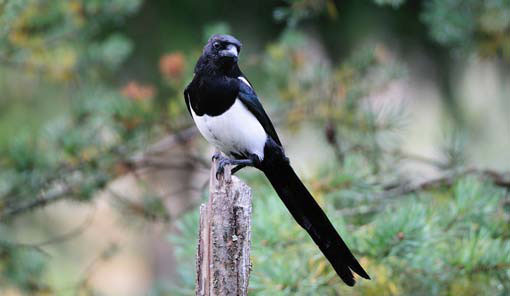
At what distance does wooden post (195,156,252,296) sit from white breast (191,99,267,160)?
472 millimetres

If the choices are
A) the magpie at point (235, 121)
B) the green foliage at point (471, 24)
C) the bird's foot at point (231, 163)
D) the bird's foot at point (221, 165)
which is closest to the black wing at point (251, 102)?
the magpie at point (235, 121)

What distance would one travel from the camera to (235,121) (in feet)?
7.02

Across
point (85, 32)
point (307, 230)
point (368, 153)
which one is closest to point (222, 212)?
point (307, 230)

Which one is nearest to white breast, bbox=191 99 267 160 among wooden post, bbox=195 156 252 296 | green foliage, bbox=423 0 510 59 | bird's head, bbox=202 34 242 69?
bird's head, bbox=202 34 242 69

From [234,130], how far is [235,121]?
0.03m

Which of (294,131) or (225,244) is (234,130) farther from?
(294,131)

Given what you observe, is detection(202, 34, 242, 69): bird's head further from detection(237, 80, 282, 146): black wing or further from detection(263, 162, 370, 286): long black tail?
detection(263, 162, 370, 286): long black tail

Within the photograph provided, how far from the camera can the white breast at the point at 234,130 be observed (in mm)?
2127

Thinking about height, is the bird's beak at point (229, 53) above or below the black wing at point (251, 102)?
above

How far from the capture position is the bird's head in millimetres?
2154

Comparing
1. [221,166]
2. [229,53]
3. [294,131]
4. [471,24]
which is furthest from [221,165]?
[471,24]

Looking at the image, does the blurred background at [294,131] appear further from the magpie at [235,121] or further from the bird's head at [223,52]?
the bird's head at [223,52]

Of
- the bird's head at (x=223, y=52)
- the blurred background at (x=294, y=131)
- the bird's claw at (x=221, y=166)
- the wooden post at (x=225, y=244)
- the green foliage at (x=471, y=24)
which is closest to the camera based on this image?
the wooden post at (x=225, y=244)

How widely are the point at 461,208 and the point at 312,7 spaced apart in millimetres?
949
